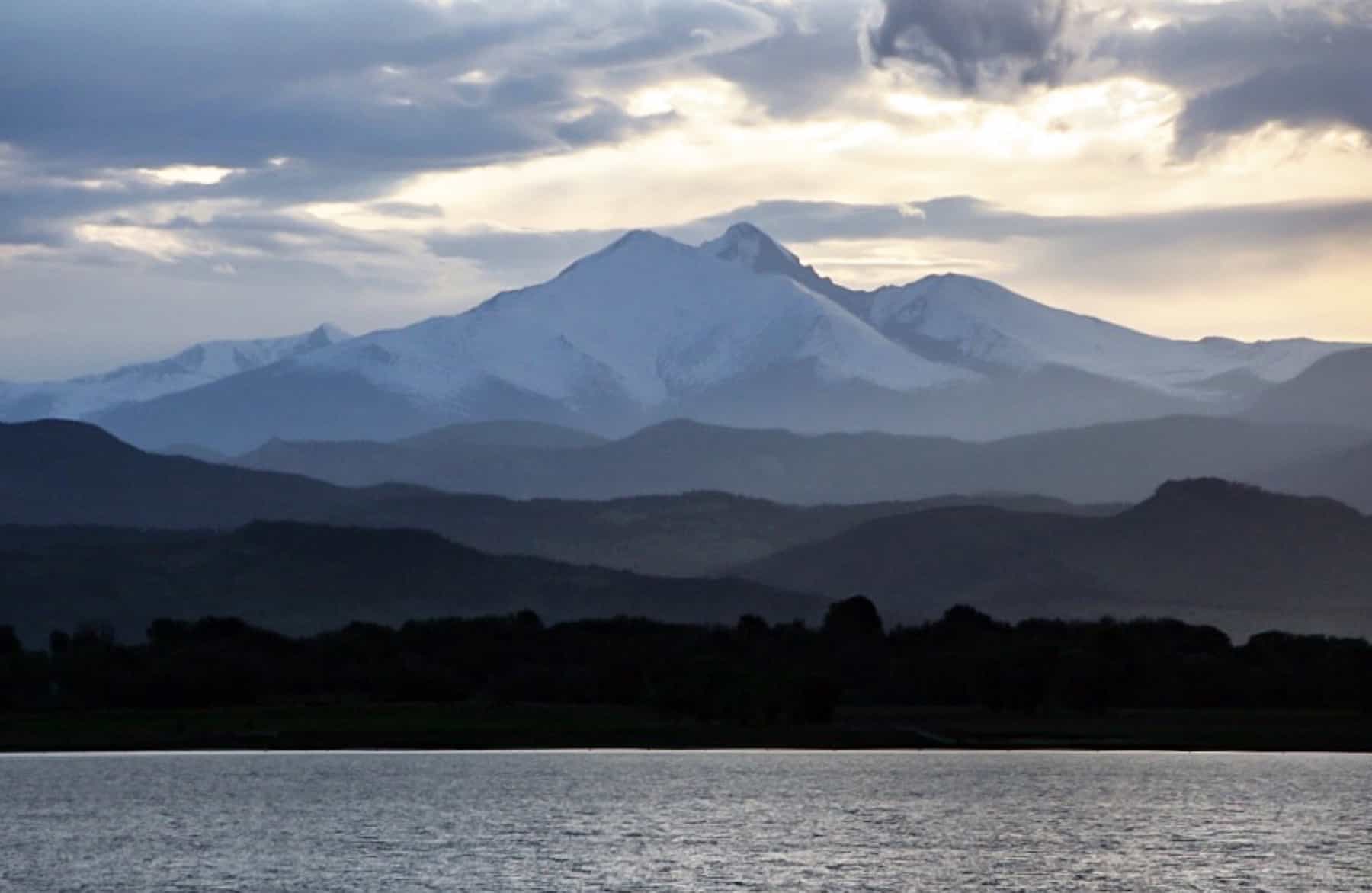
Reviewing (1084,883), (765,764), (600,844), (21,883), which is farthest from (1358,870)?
(765,764)

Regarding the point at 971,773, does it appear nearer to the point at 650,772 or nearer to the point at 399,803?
the point at 650,772

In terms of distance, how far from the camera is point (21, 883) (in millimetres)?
110875

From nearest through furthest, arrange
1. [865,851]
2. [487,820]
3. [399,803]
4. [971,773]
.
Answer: [865,851] → [487,820] → [399,803] → [971,773]

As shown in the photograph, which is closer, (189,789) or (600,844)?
(600,844)

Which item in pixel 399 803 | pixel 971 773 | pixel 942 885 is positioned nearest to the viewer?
pixel 942 885

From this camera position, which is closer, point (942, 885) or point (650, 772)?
point (942, 885)

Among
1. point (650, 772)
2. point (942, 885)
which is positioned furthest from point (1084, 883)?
point (650, 772)

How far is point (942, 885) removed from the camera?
360 ft

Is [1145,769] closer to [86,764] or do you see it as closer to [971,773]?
[971,773]

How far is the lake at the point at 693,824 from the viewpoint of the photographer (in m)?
113

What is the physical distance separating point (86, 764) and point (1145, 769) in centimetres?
8356

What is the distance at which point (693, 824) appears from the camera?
5428 inches

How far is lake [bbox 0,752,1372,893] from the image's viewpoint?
113375 mm

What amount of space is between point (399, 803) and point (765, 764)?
4285cm
